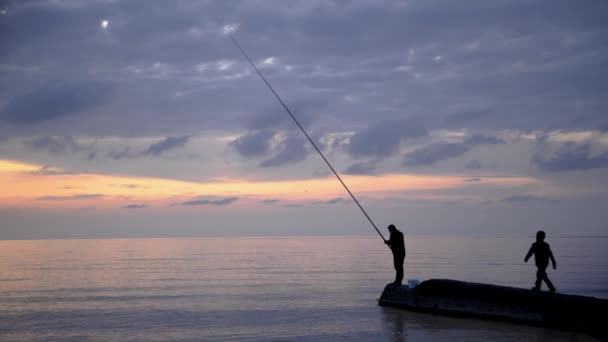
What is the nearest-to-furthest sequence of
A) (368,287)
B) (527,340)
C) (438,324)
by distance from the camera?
1. (527,340)
2. (438,324)
3. (368,287)

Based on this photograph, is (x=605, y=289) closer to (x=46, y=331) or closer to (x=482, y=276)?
(x=482, y=276)

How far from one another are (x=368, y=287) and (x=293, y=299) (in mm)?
5161


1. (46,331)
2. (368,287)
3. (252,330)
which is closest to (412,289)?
(252,330)

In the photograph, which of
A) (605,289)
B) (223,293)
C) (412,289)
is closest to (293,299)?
(223,293)

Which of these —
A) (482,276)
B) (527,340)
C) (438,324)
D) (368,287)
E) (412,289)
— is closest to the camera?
(527,340)

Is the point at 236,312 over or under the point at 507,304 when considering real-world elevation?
under

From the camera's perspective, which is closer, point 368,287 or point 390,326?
point 390,326

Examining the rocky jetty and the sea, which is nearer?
the rocky jetty

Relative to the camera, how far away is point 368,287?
25578 millimetres

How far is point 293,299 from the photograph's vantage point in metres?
21.6

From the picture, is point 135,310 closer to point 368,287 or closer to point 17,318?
point 17,318

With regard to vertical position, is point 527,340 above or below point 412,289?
below

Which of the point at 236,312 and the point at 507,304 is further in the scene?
the point at 236,312

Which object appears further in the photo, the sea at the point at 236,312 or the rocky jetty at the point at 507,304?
the sea at the point at 236,312
